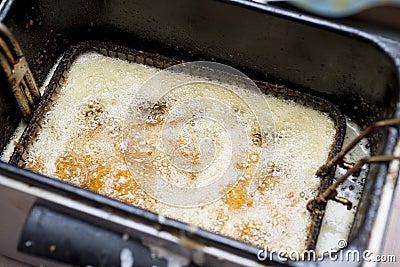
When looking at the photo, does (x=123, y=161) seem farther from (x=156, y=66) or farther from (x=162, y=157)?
(x=156, y=66)

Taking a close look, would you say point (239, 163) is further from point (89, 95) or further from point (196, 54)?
point (89, 95)

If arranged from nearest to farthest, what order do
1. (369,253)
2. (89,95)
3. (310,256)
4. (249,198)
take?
(369,253) → (310,256) → (249,198) → (89,95)

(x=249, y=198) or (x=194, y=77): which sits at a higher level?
(x=194, y=77)

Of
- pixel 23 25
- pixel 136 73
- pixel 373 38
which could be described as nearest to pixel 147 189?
pixel 136 73
